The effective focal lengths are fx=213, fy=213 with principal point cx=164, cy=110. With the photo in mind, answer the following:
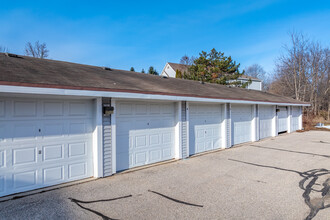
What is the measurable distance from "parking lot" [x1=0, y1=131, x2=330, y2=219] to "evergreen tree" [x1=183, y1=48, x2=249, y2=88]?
56.7 feet

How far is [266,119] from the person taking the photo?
44.1 feet

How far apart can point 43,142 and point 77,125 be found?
2.86 feet

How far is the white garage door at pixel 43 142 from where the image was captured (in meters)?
4.54

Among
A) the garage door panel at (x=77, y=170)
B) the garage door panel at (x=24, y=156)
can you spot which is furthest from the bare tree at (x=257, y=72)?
the garage door panel at (x=24, y=156)

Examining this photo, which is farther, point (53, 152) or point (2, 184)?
point (53, 152)

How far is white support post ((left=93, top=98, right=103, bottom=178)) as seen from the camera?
5.68 meters

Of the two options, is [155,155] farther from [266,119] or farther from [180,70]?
[180,70]

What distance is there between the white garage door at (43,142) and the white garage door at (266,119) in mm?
10505

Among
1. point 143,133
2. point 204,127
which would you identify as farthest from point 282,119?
point 143,133

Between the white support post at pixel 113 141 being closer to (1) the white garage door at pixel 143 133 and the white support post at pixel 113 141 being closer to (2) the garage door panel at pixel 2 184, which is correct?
(1) the white garage door at pixel 143 133

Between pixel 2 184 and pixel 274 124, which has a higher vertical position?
pixel 274 124

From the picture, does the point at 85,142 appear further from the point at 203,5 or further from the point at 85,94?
the point at 203,5

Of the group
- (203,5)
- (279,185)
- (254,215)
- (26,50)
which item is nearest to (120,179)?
(254,215)

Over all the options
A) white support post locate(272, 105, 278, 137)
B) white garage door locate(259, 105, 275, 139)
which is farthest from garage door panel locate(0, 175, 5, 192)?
white support post locate(272, 105, 278, 137)
